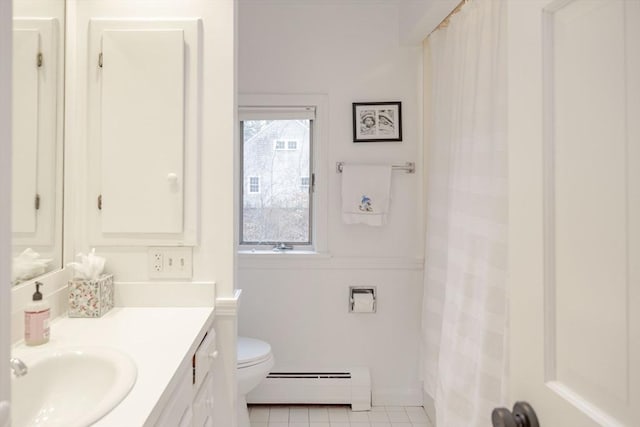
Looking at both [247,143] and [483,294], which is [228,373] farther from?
[247,143]

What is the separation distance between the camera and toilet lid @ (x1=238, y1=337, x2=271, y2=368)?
2.07 meters

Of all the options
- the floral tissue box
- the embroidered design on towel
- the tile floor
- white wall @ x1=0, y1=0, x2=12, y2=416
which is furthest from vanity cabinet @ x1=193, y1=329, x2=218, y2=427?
the embroidered design on towel

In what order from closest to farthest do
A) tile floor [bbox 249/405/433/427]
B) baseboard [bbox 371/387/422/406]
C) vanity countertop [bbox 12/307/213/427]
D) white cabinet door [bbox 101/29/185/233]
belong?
vanity countertop [bbox 12/307/213/427], white cabinet door [bbox 101/29/185/233], tile floor [bbox 249/405/433/427], baseboard [bbox 371/387/422/406]

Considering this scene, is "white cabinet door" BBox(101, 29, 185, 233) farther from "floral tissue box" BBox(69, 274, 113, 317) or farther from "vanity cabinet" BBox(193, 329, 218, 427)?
"vanity cabinet" BBox(193, 329, 218, 427)

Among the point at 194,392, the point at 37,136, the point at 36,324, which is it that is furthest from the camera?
the point at 37,136

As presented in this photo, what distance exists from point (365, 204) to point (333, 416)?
123cm

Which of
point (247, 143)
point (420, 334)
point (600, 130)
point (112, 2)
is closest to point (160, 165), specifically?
point (112, 2)

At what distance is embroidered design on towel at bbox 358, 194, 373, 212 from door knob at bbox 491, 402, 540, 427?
5.81 ft

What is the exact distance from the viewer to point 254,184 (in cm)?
266

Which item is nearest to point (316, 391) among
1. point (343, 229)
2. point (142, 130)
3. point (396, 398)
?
point (396, 398)

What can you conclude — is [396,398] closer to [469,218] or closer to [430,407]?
[430,407]

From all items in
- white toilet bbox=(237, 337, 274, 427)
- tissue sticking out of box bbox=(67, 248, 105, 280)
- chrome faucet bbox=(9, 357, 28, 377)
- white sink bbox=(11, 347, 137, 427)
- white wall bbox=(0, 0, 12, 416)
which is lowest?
white toilet bbox=(237, 337, 274, 427)

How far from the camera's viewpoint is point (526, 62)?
0.74 metres

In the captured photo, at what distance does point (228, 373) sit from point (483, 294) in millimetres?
1031
